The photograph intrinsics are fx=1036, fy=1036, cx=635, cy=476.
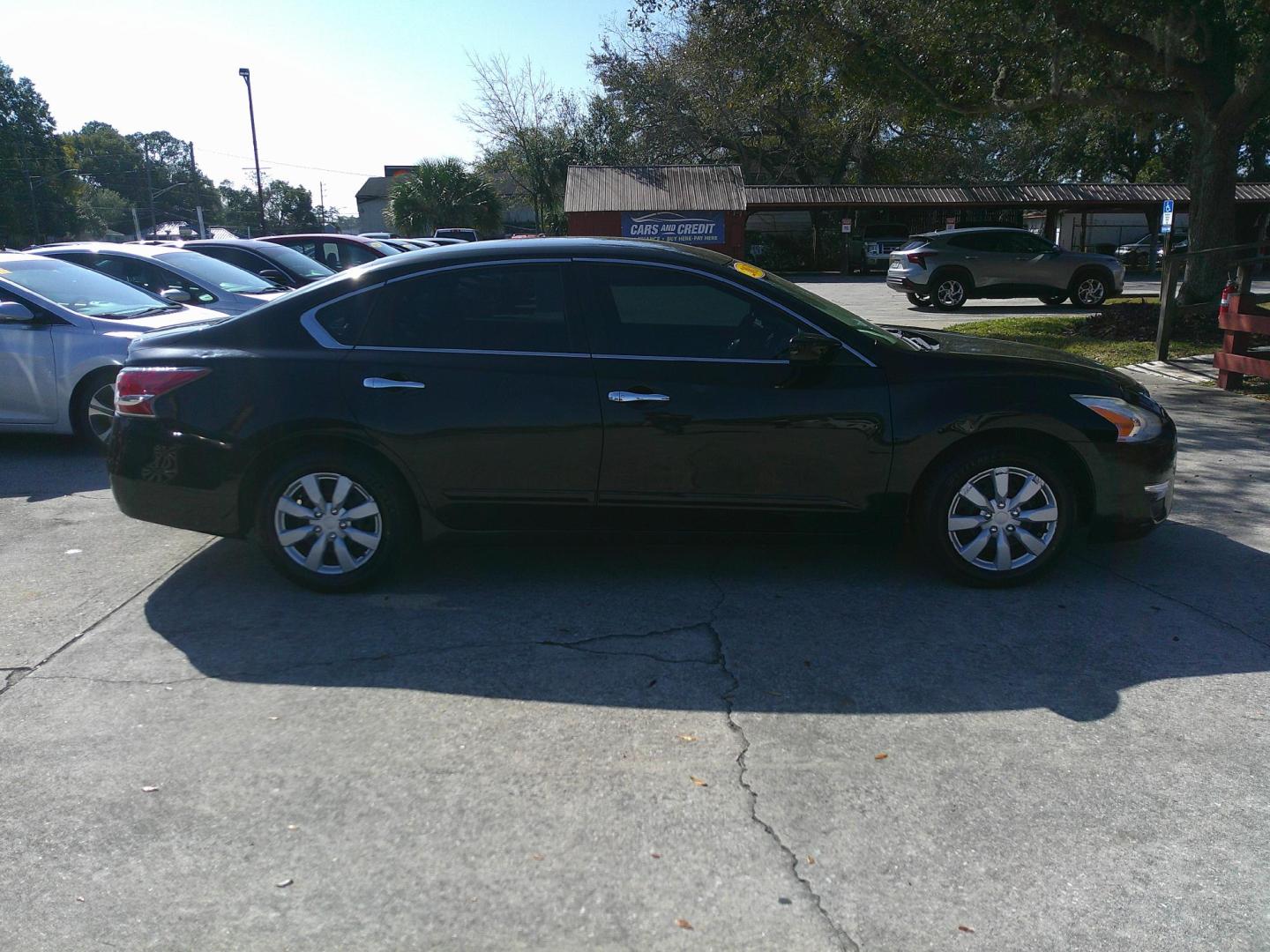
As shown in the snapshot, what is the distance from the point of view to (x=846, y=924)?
2.75m

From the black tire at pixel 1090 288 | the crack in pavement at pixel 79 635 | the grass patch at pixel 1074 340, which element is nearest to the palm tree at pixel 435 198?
the black tire at pixel 1090 288

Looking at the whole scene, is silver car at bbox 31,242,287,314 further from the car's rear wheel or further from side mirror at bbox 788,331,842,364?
the car's rear wheel

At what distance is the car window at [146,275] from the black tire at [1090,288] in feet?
55.8

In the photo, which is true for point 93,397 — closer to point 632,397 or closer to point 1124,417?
point 632,397

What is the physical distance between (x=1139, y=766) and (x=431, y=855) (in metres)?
2.36

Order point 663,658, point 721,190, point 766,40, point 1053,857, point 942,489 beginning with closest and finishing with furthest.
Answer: point 1053,857, point 663,658, point 942,489, point 766,40, point 721,190

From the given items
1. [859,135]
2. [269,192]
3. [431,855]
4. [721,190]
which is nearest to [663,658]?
[431,855]

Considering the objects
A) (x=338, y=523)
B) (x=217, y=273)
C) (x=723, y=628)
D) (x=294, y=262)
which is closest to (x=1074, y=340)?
(x=294, y=262)

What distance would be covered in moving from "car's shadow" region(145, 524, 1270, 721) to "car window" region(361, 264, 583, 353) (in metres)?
1.03

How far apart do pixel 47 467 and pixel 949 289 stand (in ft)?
56.6

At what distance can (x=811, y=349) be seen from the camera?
193 inches

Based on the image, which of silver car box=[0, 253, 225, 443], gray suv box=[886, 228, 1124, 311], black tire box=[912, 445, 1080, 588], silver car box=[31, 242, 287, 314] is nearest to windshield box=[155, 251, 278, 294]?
silver car box=[31, 242, 287, 314]

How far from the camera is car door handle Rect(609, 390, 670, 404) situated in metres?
4.96

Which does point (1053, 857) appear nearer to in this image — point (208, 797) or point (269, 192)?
point (208, 797)
